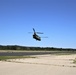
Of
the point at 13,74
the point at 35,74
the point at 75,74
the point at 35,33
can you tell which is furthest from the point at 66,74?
the point at 35,33

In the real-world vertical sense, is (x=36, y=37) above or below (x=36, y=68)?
below

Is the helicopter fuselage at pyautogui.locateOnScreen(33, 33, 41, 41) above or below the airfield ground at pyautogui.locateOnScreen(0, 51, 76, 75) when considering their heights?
below

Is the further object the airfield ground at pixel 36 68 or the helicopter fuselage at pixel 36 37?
the helicopter fuselage at pixel 36 37

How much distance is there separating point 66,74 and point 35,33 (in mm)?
66474

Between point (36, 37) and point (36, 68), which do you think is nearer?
point (36, 68)

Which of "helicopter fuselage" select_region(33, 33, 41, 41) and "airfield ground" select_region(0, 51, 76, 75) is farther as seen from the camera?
"helicopter fuselage" select_region(33, 33, 41, 41)

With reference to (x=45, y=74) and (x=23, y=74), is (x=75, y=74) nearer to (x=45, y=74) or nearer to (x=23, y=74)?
(x=45, y=74)

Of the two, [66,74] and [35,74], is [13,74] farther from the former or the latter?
[66,74]

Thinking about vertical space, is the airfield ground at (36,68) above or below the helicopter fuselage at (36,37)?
above

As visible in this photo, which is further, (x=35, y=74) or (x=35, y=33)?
(x=35, y=33)

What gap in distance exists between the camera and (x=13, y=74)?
20.3 meters

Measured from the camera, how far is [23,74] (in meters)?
20.4

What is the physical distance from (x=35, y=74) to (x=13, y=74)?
182 cm

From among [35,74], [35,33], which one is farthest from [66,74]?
[35,33]
